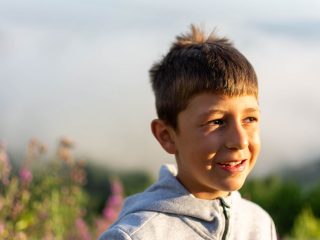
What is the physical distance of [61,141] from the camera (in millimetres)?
5320

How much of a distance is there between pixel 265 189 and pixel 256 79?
291 inches

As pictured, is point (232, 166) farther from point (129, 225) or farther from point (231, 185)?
point (129, 225)

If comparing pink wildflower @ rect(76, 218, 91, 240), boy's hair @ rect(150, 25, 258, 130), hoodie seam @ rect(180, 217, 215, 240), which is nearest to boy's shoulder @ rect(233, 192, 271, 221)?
hoodie seam @ rect(180, 217, 215, 240)

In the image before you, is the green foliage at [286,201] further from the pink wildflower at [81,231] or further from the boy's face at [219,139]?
the boy's face at [219,139]

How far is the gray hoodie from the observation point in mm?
3262

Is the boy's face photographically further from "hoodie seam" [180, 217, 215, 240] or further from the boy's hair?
"hoodie seam" [180, 217, 215, 240]

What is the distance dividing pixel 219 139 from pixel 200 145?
0.08 meters

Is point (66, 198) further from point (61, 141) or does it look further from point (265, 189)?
point (265, 189)

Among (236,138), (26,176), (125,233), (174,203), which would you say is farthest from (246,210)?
(26,176)

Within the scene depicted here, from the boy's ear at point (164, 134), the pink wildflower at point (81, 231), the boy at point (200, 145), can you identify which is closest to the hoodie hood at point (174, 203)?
the boy at point (200, 145)

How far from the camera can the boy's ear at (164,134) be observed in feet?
11.2

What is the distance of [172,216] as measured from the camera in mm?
3369

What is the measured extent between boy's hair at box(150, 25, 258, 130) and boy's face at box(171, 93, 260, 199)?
0.13 ft

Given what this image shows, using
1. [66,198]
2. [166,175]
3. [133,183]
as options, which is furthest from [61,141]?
[133,183]
